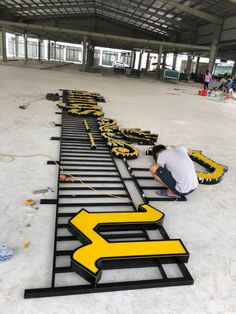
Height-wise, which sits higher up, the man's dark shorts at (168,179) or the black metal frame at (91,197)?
the man's dark shorts at (168,179)

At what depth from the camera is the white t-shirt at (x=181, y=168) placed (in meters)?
3.35

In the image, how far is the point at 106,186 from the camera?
368cm

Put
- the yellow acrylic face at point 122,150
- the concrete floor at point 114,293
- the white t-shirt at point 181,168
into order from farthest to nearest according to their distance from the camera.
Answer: the yellow acrylic face at point 122,150, the white t-shirt at point 181,168, the concrete floor at point 114,293

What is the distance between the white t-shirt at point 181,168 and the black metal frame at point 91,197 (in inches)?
19.9

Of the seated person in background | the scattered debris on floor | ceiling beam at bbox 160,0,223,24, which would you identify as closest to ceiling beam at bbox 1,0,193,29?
ceiling beam at bbox 160,0,223,24

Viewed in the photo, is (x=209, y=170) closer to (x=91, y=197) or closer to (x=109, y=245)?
(x=91, y=197)

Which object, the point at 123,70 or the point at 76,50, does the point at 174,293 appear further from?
Answer: the point at 76,50

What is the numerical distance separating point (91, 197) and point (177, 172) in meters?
1.18

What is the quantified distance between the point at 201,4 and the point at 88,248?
22668 mm

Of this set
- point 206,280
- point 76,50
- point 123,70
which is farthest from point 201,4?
point 76,50

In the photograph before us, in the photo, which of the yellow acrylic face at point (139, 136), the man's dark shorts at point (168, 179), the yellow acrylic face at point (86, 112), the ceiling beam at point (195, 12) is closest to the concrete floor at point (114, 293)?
the man's dark shorts at point (168, 179)

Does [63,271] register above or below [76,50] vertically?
below

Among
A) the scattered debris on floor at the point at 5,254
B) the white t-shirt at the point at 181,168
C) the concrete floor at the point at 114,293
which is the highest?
the white t-shirt at the point at 181,168

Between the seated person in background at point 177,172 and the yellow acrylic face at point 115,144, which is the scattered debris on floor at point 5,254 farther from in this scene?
the yellow acrylic face at point 115,144
